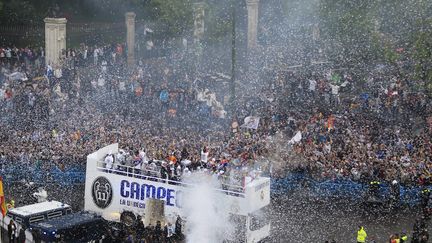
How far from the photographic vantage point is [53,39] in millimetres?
42344

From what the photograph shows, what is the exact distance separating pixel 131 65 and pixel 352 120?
12571 mm

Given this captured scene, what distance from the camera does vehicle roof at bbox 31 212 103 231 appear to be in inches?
1017

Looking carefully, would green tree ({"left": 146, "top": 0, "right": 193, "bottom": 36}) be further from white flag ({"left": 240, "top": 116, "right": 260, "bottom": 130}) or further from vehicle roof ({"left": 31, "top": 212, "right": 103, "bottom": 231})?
vehicle roof ({"left": 31, "top": 212, "right": 103, "bottom": 231})

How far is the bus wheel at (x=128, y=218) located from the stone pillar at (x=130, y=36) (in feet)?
57.8

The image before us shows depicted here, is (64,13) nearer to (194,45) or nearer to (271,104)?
(194,45)

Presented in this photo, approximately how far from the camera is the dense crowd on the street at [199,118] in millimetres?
31297

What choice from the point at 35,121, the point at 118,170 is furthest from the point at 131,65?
the point at 118,170

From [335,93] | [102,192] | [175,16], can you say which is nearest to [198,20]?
[175,16]

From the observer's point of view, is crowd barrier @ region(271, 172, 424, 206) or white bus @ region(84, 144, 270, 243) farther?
crowd barrier @ region(271, 172, 424, 206)

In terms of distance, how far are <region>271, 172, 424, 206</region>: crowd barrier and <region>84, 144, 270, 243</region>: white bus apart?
386 centimetres

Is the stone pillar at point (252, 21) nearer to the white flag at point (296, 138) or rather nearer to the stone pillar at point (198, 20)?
the stone pillar at point (198, 20)

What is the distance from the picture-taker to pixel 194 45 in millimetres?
43656

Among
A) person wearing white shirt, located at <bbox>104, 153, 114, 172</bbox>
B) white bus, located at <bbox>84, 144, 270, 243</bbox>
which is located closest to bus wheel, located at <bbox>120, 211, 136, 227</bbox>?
white bus, located at <bbox>84, 144, 270, 243</bbox>

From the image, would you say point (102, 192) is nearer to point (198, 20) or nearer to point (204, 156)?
point (204, 156)
